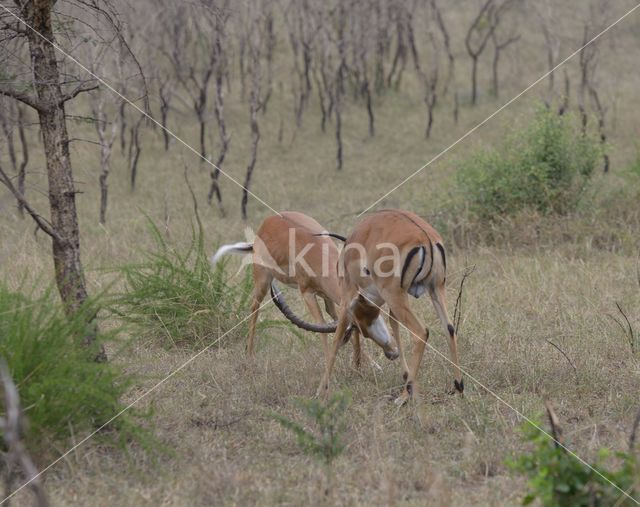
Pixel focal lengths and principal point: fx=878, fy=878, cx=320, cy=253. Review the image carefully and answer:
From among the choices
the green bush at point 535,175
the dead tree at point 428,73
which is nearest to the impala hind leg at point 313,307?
the green bush at point 535,175

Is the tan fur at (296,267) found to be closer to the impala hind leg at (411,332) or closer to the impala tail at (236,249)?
the impala tail at (236,249)

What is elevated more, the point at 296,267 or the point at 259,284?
the point at 296,267

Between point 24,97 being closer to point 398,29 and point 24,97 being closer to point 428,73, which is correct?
point 398,29

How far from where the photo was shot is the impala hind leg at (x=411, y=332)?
503cm

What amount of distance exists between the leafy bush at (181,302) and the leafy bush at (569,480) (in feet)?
11.8

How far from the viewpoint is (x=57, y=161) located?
4.93m

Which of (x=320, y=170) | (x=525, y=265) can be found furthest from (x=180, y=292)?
(x=320, y=170)

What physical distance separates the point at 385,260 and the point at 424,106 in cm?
1862

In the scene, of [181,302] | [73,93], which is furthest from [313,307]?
[73,93]

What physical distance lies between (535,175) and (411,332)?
6.34 metres

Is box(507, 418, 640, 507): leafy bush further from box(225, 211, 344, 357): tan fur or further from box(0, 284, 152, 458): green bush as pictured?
box(225, 211, 344, 357): tan fur

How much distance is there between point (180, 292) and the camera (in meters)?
6.66

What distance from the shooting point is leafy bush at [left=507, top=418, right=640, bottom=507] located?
10.7 ft

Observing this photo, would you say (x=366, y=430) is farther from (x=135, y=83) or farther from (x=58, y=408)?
(x=135, y=83)
